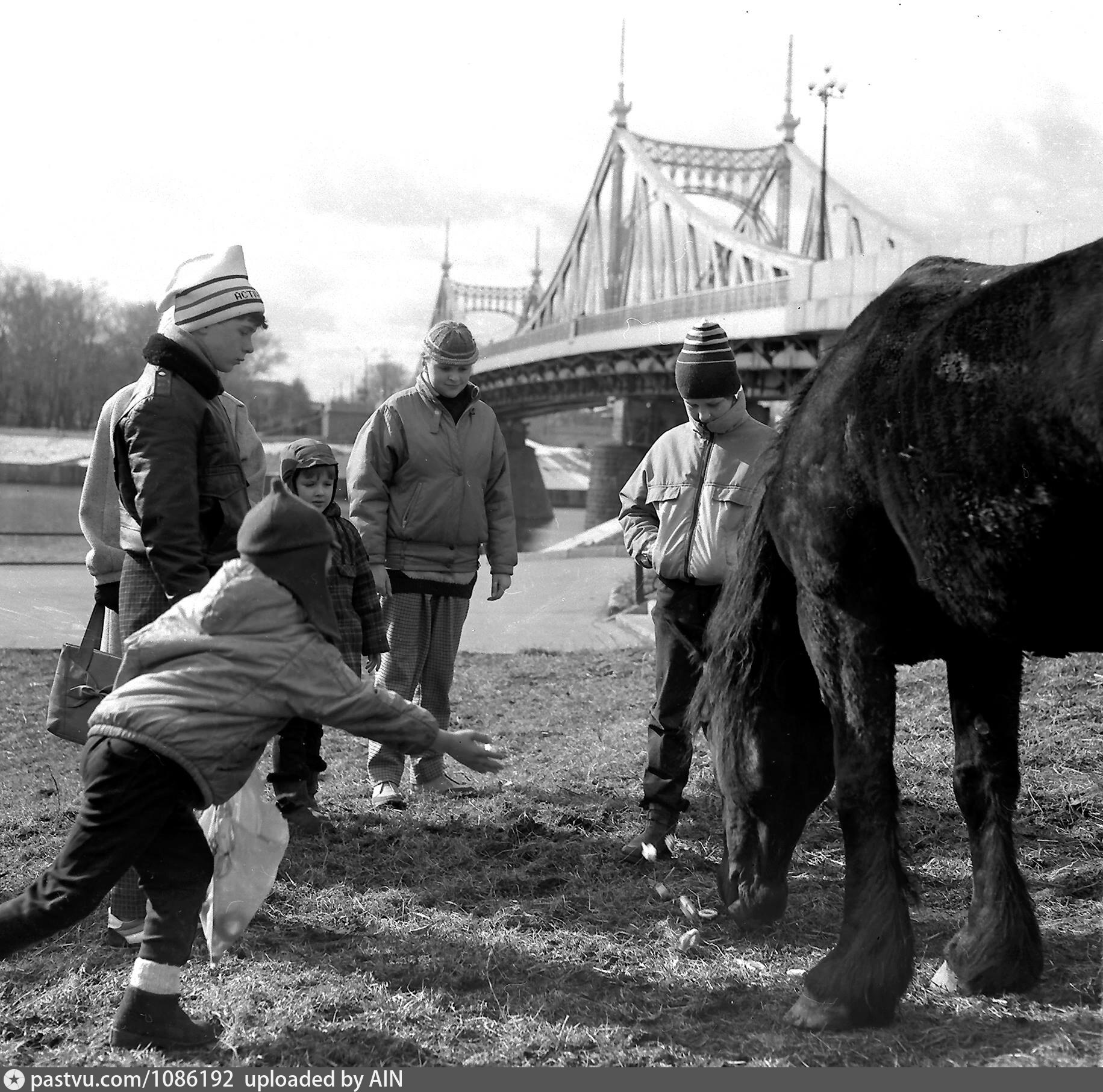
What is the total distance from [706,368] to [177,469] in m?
1.66

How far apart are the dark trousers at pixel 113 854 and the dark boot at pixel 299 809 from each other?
152 centimetres

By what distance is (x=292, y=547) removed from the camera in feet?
8.14

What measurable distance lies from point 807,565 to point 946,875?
1.42 meters

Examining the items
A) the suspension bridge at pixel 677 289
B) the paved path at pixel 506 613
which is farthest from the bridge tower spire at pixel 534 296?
the paved path at pixel 506 613

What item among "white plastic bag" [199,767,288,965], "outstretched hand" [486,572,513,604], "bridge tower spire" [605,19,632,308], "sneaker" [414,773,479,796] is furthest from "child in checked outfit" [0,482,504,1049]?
"bridge tower spire" [605,19,632,308]

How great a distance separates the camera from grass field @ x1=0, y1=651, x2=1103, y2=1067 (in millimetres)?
2564

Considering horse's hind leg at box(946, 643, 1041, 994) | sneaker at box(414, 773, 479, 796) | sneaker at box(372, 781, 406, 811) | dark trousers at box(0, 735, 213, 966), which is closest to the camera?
dark trousers at box(0, 735, 213, 966)

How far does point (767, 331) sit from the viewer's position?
22.1m

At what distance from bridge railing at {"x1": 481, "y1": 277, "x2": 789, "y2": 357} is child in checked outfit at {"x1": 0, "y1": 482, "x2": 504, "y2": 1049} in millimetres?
16521

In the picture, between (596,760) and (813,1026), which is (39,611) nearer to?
(596,760)

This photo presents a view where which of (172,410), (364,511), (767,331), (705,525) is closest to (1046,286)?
(705,525)

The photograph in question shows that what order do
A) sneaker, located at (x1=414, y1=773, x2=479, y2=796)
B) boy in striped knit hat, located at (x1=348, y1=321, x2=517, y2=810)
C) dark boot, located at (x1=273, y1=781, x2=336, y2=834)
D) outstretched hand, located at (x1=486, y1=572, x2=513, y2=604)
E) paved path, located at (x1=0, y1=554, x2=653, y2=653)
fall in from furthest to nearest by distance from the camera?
paved path, located at (x1=0, y1=554, x2=653, y2=653) → outstretched hand, located at (x1=486, y1=572, x2=513, y2=604) → sneaker, located at (x1=414, y1=773, x2=479, y2=796) → boy in striped knit hat, located at (x1=348, y1=321, x2=517, y2=810) → dark boot, located at (x1=273, y1=781, x2=336, y2=834)

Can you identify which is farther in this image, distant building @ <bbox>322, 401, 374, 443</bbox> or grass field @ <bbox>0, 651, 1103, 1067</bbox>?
distant building @ <bbox>322, 401, 374, 443</bbox>

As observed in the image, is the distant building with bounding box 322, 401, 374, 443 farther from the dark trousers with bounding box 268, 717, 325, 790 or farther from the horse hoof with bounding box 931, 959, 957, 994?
the horse hoof with bounding box 931, 959, 957, 994
